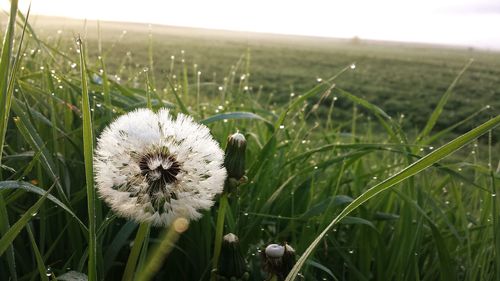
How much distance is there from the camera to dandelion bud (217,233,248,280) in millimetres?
1067

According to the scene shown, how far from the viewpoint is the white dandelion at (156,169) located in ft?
2.76

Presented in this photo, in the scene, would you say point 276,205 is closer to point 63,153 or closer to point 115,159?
point 63,153

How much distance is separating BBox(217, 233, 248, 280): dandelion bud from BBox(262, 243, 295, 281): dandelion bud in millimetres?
96

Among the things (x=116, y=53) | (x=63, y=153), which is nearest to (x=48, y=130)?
(x=63, y=153)

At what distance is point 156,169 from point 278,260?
283 mm

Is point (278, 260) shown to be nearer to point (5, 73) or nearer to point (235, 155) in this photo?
point (235, 155)

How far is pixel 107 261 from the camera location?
4.17 feet

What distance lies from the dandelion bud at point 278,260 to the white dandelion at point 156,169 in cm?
16

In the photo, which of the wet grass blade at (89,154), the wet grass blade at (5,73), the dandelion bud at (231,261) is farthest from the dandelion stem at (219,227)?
the wet grass blade at (5,73)

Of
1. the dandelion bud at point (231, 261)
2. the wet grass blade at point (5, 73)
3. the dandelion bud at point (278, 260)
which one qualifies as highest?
the wet grass blade at point (5, 73)

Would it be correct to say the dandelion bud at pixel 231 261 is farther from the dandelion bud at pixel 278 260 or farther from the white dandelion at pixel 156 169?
the white dandelion at pixel 156 169

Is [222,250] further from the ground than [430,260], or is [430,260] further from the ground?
[222,250]

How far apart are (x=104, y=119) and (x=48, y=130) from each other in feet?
0.71

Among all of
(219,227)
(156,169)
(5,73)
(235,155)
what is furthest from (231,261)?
(5,73)
